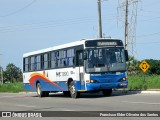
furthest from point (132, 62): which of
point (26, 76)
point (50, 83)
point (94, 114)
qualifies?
point (94, 114)

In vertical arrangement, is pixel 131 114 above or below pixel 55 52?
below

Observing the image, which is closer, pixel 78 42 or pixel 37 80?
pixel 78 42

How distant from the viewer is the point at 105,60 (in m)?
26.3

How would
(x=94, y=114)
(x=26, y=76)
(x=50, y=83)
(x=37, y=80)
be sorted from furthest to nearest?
(x=26, y=76) < (x=37, y=80) < (x=50, y=83) < (x=94, y=114)

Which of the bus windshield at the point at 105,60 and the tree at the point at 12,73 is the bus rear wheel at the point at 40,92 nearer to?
the bus windshield at the point at 105,60

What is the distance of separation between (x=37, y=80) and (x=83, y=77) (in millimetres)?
7819

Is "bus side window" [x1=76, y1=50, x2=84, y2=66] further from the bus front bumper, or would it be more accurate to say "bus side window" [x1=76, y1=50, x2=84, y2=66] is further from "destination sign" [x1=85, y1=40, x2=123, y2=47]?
the bus front bumper

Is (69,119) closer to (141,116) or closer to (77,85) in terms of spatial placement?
(141,116)

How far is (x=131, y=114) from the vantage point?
15.3 metres

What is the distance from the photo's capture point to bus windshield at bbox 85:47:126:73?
2619cm

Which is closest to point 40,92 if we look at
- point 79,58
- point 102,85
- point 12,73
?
point 79,58

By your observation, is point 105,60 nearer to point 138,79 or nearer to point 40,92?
point 40,92

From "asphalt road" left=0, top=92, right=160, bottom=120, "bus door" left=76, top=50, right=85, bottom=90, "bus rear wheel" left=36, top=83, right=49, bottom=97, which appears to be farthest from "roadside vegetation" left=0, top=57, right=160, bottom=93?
"asphalt road" left=0, top=92, right=160, bottom=120

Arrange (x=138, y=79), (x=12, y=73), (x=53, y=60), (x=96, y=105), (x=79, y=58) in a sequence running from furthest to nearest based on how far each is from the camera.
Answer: (x=12, y=73)
(x=138, y=79)
(x=53, y=60)
(x=79, y=58)
(x=96, y=105)
